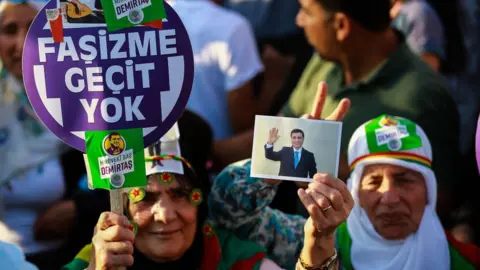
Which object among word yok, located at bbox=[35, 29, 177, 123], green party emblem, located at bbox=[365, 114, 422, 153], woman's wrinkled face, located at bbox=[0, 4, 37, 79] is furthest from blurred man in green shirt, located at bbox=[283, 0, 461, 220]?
word yok, located at bbox=[35, 29, 177, 123]

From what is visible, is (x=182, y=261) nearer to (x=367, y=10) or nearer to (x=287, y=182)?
(x=287, y=182)

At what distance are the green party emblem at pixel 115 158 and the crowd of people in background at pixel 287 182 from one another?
126 millimetres

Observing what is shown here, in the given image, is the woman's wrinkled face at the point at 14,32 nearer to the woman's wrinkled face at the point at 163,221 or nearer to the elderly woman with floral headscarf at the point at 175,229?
the elderly woman with floral headscarf at the point at 175,229

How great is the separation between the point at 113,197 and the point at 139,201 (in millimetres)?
482

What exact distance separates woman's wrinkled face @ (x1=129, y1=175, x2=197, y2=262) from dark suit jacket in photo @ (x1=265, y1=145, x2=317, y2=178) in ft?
1.59

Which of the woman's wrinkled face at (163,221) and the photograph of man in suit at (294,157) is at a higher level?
the photograph of man in suit at (294,157)

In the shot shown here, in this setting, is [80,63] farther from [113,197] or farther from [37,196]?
[37,196]

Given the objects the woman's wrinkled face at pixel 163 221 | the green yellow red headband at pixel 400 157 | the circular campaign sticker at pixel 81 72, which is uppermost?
the circular campaign sticker at pixel 81 72

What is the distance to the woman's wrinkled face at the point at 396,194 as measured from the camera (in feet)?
12.6

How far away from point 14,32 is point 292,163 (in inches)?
86.1

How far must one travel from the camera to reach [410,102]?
15.7 feet

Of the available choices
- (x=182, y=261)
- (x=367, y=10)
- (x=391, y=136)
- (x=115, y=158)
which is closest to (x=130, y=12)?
(x=115, y=158)

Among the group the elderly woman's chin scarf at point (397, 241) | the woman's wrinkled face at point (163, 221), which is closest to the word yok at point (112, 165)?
the woman's wrinkled face at point (163, 221)

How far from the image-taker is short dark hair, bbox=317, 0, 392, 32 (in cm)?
507
